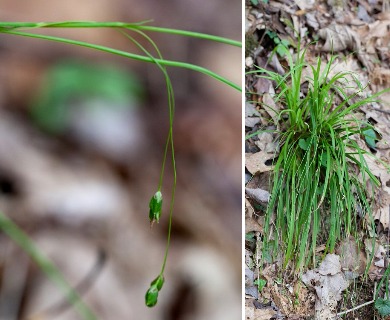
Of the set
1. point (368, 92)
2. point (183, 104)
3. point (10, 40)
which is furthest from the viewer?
point (368, 92)

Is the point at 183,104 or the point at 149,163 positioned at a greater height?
the point at 183,104

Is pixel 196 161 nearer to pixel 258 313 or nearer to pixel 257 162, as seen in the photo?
pixel 257 162

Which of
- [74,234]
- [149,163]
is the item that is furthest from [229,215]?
[74,234]

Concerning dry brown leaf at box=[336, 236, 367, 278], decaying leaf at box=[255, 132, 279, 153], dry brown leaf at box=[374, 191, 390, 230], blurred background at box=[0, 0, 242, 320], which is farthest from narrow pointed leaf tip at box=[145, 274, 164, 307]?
dry brown leaf at box=[374, 191, 390, 230]

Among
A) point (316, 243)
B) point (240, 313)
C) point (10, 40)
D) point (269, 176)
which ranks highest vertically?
point (10, 40)

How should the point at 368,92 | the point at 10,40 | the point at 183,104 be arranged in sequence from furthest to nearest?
the point at 368,92
the point at 183,104
the point at 10,40

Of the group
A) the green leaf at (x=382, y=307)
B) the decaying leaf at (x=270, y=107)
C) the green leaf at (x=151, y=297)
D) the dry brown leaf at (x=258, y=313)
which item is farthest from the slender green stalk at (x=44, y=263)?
the green leaf at (x=382, y=307)

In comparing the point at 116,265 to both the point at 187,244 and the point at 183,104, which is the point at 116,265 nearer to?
the point at 187,244

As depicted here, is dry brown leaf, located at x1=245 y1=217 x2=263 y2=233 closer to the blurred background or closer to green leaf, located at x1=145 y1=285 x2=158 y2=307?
the blurred background
